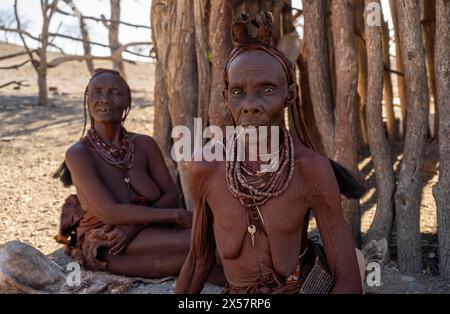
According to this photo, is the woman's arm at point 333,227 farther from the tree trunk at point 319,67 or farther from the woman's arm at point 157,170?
the tree trunk at point 319,67

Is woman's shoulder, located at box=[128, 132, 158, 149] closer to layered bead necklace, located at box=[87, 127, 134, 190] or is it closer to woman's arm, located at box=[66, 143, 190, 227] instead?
layered bead necklace, located at box=[87, 127, 134, 190]

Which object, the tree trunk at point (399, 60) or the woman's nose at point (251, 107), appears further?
the tree trunk at point (399, 60)

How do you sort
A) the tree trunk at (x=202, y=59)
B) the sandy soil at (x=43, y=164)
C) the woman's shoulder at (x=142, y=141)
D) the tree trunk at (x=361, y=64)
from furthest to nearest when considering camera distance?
the tree trunk at (x=361, y=64)
the sandy soil at (x=43, y=164)
the tree trunk at (x=202, y=59)
the woman's shoulder at (x=142, y=141)

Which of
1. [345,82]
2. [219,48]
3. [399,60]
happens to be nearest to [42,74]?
[399,60]

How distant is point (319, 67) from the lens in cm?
437


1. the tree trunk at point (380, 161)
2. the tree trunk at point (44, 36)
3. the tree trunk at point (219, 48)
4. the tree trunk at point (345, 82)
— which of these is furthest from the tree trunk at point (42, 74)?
the tree trunk at point (380, 161)

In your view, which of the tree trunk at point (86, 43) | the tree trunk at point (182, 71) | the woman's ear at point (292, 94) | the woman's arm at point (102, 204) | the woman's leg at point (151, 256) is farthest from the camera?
the tree trunk at point (86, 43)

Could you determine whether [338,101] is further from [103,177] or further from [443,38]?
[103,177]

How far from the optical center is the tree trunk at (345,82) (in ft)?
13.6

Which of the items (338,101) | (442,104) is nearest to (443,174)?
(442,104)

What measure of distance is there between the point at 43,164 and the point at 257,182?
508 centimetres

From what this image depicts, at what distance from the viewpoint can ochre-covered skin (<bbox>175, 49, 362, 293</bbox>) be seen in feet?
6.94

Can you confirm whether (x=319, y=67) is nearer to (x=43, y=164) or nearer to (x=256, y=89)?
(x=256, y=89)

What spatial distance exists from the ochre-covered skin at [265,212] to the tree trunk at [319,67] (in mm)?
2144
